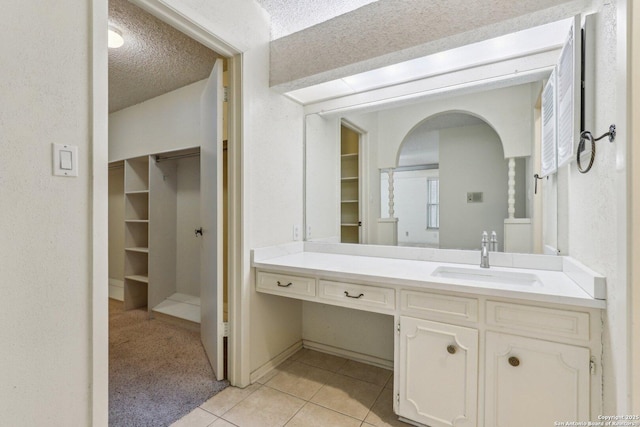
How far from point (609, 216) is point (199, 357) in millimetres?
2545

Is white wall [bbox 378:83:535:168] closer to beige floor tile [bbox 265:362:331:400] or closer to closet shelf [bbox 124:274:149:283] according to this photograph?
beige floor tile [bbox 265:362:331:400]

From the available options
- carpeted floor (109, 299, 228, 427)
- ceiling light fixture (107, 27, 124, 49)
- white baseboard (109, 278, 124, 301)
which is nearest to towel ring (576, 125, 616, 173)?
carpeted floor (109, 299, 228, 427)

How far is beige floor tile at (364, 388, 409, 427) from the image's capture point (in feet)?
4.95

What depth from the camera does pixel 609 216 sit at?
3.19 feet

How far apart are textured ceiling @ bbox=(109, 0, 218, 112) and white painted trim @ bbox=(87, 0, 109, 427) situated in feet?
3.13

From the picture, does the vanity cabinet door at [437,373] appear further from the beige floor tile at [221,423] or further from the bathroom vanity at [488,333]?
the beige floor tile at [221,423]

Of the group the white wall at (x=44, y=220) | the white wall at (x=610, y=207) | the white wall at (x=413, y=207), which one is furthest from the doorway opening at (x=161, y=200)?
the white wall at (x=610, y=207)

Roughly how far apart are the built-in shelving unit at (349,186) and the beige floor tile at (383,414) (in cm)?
105

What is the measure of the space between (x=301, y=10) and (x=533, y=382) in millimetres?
2414

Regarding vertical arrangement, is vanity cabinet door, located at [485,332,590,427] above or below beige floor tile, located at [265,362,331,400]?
above

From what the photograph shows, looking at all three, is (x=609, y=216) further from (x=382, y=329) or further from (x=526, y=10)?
(x=382, y=329)

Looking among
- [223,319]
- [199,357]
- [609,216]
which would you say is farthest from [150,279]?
[609,216]

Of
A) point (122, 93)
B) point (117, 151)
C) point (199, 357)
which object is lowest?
point (199, 357)

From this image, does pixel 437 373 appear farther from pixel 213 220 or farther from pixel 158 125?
pixel 158 125
